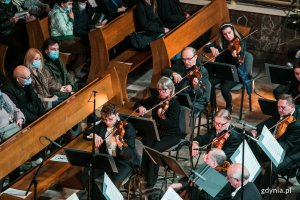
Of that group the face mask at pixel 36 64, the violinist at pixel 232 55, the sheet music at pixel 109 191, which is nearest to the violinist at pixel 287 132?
the violinist at pixel 232 55

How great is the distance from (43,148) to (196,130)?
8.26ft

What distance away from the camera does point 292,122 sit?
916 cm

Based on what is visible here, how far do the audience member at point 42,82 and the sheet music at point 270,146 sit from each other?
299 centimetres

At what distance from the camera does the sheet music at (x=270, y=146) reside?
8.31 meters

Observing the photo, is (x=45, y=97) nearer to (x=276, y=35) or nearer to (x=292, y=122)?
(x=292, y=122)

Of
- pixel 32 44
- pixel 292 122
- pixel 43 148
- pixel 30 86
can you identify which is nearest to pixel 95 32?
pixel 32 44

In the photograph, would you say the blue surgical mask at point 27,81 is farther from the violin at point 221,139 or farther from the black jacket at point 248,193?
the black jacket at point 248,193

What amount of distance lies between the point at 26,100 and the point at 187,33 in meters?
2.98

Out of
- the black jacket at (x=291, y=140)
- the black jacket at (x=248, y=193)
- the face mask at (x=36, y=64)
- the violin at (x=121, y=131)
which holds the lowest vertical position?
the black jacket at (x=291, y=140)

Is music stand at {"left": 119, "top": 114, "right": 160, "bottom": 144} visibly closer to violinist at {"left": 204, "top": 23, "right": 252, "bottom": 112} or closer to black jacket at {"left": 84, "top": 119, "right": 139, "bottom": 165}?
black jacket at {"left": 84, "top": 119, "right": 139, "bottom": 165}

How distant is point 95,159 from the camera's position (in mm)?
8211

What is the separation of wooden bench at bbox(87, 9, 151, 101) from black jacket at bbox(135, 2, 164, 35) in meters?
0.15

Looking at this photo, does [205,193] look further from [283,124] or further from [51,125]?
[51,125]

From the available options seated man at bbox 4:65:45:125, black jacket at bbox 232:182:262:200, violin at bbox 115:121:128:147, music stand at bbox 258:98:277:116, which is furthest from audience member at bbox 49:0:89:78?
black jacket at bbox 232:182:262:200
